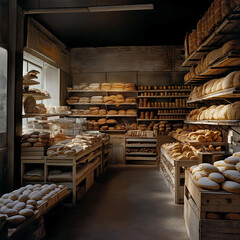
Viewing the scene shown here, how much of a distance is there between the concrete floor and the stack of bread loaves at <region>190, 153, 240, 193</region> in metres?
0.87

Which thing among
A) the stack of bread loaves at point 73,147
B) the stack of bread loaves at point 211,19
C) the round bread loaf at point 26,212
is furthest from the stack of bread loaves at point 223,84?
the round bread loaf at point 26,212

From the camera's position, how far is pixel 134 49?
8.55 meters

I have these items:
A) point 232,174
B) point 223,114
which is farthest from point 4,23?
point 232,174

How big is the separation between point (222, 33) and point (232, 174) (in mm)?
2383

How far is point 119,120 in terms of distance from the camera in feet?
28.4

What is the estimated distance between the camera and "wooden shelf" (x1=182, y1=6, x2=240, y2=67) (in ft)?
10.9

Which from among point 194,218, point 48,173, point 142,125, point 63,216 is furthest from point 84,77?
point 194,218

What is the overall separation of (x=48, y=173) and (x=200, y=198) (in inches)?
105

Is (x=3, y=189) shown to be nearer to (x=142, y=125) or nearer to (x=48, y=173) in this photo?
(x=48, y=173)

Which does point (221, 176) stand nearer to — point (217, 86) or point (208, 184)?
point (208, 184)

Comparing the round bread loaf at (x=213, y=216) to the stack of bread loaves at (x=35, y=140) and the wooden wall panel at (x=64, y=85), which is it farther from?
the wooden wall panel at (x=64, y=85)

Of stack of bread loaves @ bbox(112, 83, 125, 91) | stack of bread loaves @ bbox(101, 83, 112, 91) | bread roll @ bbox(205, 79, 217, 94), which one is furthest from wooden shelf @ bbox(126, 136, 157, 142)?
bread roll @ bbox(205, 79, 217, 94)

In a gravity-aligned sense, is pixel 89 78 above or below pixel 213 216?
above

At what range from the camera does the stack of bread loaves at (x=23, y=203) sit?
242 centimetres
